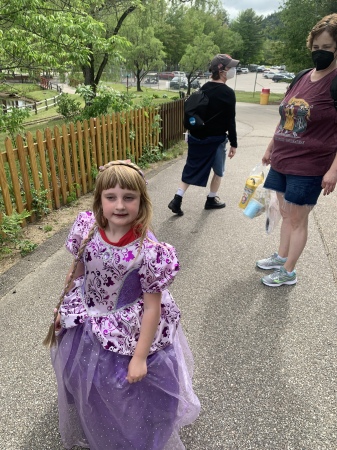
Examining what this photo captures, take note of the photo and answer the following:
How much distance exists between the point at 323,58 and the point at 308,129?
17.5 inches

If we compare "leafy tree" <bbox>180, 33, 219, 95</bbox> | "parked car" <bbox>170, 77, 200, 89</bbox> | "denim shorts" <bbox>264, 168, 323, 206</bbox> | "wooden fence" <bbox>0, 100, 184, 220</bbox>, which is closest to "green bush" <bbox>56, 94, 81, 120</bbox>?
"wooden fence" <bbox>0, 100, 184, 220</bbox>

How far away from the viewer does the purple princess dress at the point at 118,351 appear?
4.60ft

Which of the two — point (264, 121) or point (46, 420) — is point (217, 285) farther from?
point (264, 121)

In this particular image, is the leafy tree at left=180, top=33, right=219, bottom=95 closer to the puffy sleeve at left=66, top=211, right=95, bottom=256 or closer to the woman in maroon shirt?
the woman in maroon shirt

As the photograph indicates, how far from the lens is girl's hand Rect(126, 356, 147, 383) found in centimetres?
136

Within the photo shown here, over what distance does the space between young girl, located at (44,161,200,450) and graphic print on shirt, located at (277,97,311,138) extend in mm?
1496

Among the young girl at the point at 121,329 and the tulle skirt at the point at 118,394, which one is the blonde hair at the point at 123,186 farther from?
the tulle skirt at the point at 118,394

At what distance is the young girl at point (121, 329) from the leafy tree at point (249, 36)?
249ft

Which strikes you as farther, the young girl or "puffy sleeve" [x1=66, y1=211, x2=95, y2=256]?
"puffy sleeve" [x1=66, y1=211, x2=95, y2=256]

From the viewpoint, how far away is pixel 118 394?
1408mm

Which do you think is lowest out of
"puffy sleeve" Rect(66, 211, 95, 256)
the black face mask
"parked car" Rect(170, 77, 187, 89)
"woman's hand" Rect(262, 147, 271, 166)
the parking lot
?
the parking lot

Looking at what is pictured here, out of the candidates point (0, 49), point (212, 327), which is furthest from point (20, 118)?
point (212, 327)

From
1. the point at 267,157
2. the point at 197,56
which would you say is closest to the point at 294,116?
the point at 267,157

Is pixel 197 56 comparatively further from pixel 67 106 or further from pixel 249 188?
pixel 249 188
